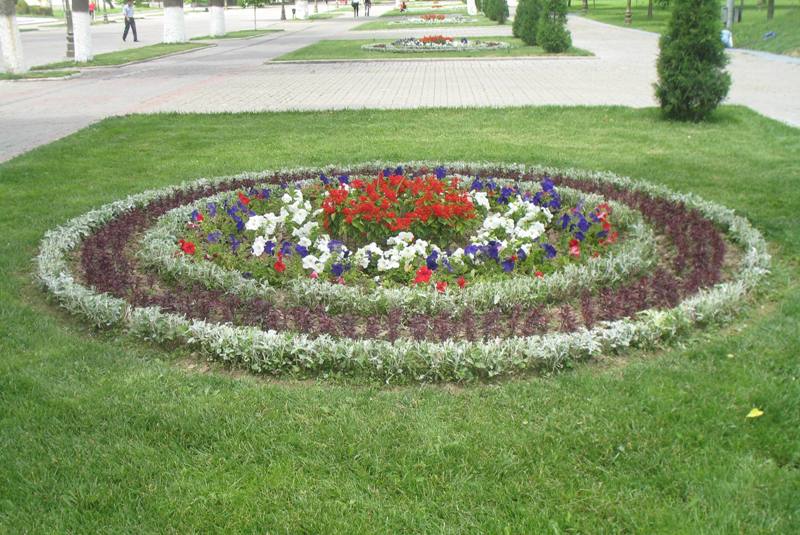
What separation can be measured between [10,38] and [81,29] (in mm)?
2629

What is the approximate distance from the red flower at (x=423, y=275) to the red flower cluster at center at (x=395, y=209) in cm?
51

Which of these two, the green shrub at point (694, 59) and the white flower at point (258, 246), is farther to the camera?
the green shrub at point (694, 59)

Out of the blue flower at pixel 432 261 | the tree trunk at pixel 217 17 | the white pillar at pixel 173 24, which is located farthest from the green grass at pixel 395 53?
the blue flower at pixel 432 261

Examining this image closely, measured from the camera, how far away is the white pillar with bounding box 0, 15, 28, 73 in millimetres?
17250

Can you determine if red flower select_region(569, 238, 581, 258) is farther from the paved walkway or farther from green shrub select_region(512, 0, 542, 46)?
green shrub select_region(512, 0, 542, 46)

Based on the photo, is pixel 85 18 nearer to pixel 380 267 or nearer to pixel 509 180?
pixel 509 180

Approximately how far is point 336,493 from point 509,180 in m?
4.28

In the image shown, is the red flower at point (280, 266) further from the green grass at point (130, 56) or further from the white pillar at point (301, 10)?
the white pillar at point (301, 10)

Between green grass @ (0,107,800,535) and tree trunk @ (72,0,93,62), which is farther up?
tree trunk @ (72,0,93,62)

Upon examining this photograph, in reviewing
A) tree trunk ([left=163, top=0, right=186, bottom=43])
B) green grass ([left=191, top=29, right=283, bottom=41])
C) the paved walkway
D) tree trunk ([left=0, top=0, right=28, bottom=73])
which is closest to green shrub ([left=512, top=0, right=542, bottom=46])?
the paved walkway

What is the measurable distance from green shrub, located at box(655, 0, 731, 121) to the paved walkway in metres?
1.40

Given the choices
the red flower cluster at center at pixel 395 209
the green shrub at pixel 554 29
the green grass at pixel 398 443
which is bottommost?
the green grass at pixel 398 443

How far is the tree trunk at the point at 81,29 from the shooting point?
764 inches

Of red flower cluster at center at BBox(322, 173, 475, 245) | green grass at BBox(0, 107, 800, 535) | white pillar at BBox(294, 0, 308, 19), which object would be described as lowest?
green grass at BBox(0, 107, 800, 535)
